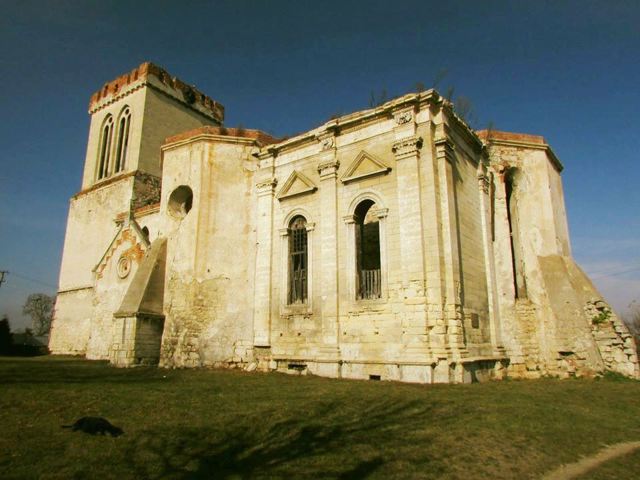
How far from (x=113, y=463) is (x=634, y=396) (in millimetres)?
10261

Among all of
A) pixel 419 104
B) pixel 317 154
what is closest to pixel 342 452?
pixel 419 104

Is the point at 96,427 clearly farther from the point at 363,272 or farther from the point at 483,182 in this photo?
the point at 483,182

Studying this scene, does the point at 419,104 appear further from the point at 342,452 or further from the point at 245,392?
the point at 342,452

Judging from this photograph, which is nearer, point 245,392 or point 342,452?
point 342,452

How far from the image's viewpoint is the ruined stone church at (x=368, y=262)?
1173 cm

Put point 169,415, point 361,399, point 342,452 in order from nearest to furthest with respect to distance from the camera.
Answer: point 342,452 → point 169,415 → point 361,399

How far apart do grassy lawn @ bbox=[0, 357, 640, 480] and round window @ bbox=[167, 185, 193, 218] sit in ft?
26.1

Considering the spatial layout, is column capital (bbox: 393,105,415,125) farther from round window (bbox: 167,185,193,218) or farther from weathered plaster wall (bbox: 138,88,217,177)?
weathered plaster wall (bbox: 138,88,217,177)

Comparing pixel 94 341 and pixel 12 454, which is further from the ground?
pixel 94 341

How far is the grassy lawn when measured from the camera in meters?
4.58

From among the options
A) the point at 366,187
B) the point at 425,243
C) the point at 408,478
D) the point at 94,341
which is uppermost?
the point at 366,187

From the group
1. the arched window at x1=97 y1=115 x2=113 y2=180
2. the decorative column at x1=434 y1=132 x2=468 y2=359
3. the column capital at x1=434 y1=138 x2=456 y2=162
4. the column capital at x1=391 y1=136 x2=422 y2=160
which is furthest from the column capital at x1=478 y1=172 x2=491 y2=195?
the arched window at x1=97 y1=115 x2=113 y2=180

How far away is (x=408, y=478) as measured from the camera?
430 centimetres

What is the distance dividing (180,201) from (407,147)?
928 centimetres
